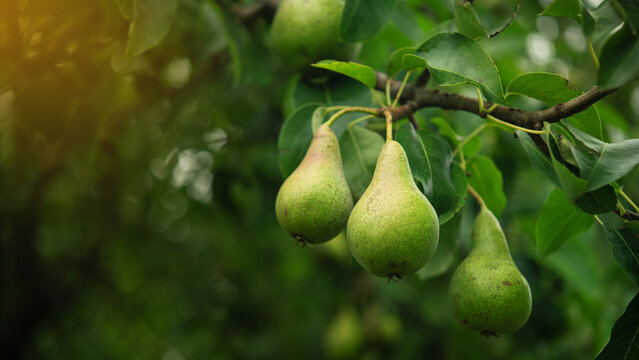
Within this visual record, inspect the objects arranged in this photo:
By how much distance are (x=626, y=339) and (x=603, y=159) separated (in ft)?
1.52

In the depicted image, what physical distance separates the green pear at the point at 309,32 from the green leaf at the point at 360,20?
9 cm

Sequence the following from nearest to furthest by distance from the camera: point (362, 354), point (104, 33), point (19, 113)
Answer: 1. point (104, 33)
2. point (19, 113)
3. point (362, 354)

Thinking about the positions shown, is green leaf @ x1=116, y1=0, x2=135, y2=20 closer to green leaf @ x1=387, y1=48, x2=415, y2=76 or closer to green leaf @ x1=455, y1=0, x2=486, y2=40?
green leaf @ x1=387, y1=48, x2=415, y2=76

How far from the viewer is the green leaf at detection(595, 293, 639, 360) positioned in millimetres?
1224

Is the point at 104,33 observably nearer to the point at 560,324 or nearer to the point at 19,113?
the point at 19,113

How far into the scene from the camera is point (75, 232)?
11.9 ft

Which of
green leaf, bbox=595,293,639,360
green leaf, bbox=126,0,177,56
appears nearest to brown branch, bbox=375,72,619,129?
green leaf, bbox=595,293,639,360

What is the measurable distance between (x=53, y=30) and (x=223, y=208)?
4.06 ft

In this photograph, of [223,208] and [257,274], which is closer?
[223,208]

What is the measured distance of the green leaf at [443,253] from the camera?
4.94 feet

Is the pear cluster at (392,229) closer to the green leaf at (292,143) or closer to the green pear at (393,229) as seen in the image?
the green pear at (393,229)

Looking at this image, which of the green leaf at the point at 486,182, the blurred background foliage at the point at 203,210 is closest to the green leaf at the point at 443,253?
the blurred background foliage at the point at 203,210

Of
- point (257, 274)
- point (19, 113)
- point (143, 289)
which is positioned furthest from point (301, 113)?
point (143, 289)

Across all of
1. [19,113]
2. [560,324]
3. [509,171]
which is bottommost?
[560,324]
